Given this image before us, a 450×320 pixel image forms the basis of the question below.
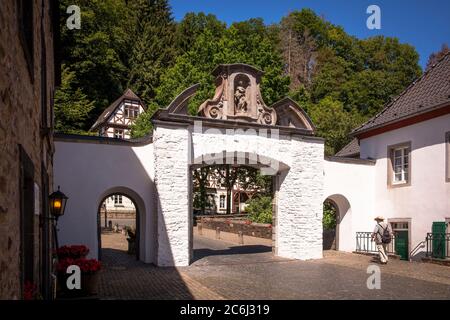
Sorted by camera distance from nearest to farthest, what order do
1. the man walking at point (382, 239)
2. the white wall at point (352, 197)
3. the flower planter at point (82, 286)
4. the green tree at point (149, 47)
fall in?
the flower planter at point (82, 286), the man walking at point (382, 239), the white wall at point (352, 197), the green tree at point (149, 47)

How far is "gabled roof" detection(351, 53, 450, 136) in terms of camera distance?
1552 cm

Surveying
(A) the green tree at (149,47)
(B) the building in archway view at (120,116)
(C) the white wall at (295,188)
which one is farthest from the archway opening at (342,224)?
(B) the building in archway view at (120,116)

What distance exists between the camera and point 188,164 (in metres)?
13.9

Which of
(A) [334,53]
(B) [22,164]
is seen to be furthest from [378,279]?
(A) [334,53]

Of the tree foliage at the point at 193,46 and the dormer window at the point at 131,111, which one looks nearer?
the tree foliage at the point at 193,46

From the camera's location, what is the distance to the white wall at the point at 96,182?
12.5 m

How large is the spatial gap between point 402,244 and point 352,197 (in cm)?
252

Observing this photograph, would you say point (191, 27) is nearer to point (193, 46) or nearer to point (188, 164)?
point (193, 46)

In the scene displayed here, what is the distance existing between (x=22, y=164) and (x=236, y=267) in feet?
32.0

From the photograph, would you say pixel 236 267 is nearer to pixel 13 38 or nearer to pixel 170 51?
pixel 13 38

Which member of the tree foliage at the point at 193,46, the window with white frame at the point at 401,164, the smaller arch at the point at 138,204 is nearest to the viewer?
the smaller arch at the point at 138,204

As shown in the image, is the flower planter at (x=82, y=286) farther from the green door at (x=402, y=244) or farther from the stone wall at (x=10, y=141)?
the green door at (x=402, y=244)

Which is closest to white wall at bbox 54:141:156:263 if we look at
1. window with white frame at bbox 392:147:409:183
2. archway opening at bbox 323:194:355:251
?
archway opening at bbox 323:194:355:251

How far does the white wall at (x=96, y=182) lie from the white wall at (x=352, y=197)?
7.02m
